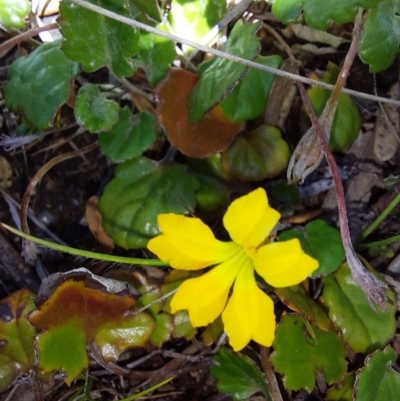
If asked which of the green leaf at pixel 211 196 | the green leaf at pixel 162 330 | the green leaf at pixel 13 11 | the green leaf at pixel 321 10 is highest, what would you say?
the green leaf at pixel 13 11

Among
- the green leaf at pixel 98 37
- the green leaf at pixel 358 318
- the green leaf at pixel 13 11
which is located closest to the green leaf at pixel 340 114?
the green leaf at pixel 358 318

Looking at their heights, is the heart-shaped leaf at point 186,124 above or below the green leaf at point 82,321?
above

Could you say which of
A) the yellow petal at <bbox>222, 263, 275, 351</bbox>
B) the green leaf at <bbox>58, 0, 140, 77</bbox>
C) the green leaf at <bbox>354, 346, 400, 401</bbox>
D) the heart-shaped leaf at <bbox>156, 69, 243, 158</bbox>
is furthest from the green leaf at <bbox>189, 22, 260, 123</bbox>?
the green leaf at <bbox>354, 346, 400, 401</bbox>

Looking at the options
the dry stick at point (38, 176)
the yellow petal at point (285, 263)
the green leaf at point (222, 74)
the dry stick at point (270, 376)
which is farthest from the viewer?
the dry stick at point (38, 176)

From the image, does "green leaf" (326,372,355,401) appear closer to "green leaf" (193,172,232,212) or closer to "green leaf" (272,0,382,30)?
"green leaf" (193,172,232,212)

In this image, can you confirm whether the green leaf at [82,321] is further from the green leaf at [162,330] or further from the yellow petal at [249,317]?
the yellow petal at [249,317]

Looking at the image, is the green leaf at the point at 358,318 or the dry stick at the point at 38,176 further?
the dry stick at the point at 38,176

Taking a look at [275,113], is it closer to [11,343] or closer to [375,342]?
[375,342]
